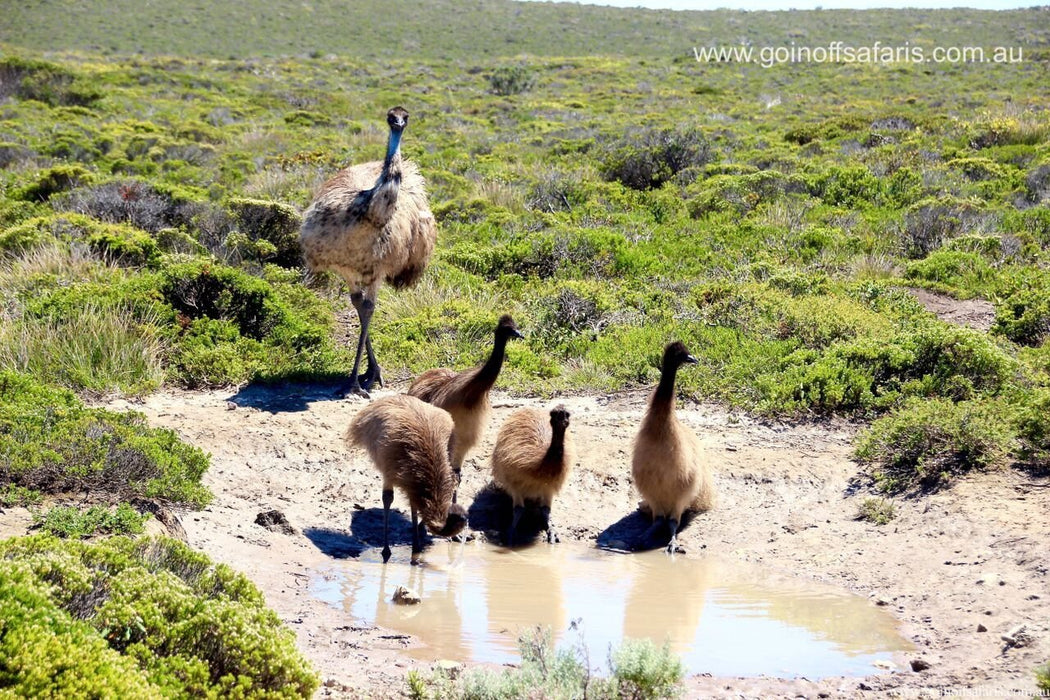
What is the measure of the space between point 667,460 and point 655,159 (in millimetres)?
12770

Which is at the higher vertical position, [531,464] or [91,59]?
[91,59]

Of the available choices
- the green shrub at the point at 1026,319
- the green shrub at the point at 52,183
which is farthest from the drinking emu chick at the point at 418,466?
the green shrub at the point at 52,183

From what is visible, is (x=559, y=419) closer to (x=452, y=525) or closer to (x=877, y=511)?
(x=452, y=525)

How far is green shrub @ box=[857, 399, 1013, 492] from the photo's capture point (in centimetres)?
796

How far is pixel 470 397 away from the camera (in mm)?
8406

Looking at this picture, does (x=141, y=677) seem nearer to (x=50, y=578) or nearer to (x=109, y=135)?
(x=50, y=578)

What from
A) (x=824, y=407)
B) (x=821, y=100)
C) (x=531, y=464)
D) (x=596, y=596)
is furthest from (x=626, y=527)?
(x=821, y=100)

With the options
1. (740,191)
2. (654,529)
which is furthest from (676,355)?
(740,191)

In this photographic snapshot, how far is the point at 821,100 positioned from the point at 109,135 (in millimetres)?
24913

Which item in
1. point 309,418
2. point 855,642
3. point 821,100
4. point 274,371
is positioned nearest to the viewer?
point 855,642

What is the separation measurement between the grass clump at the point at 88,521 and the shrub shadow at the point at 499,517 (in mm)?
3132

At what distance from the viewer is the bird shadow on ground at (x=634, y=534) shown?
8.23m

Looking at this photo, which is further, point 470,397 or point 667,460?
point 470,397

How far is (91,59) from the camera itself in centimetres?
5203
